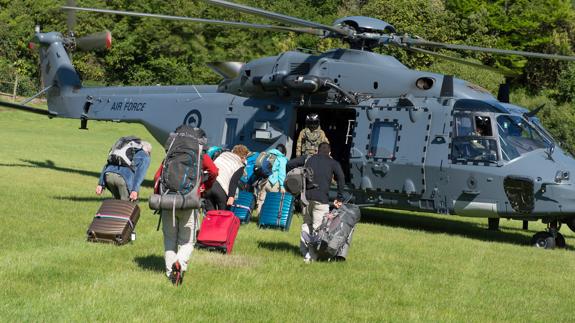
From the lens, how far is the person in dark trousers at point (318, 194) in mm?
11000

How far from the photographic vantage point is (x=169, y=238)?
8.99m

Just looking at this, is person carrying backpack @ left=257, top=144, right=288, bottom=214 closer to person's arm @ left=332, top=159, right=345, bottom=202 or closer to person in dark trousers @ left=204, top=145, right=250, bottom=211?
person in dark trousers @ left=204, top=145, right=250, bottom=211

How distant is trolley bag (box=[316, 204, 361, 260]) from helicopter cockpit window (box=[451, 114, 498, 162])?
4710 millimetres

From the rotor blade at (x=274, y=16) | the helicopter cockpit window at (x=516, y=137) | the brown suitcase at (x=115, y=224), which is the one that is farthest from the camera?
the helicopter cockpit window at (x=516, y=137)

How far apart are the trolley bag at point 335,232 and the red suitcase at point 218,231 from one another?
1.18 meters

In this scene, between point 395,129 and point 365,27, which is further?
point 365,27

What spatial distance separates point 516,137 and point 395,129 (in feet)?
7.56

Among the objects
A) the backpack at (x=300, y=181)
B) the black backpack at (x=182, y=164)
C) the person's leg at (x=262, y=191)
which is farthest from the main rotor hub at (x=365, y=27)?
the black backpack at (x=182, y=164)

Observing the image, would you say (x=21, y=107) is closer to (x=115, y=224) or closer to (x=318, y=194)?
(x=115, y=224)

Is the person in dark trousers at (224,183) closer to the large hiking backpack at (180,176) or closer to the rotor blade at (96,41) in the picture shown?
the large hiking backpack at (180,176)

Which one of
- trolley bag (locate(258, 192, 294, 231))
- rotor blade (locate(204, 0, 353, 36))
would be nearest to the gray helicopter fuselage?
rotor blade (locate(204, 0, 353, 36))

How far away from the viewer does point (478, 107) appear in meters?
15.3

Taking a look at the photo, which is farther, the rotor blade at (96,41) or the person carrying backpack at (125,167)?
the rotor blade at (96,41)

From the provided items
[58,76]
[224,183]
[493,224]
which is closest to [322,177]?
[224,183]
